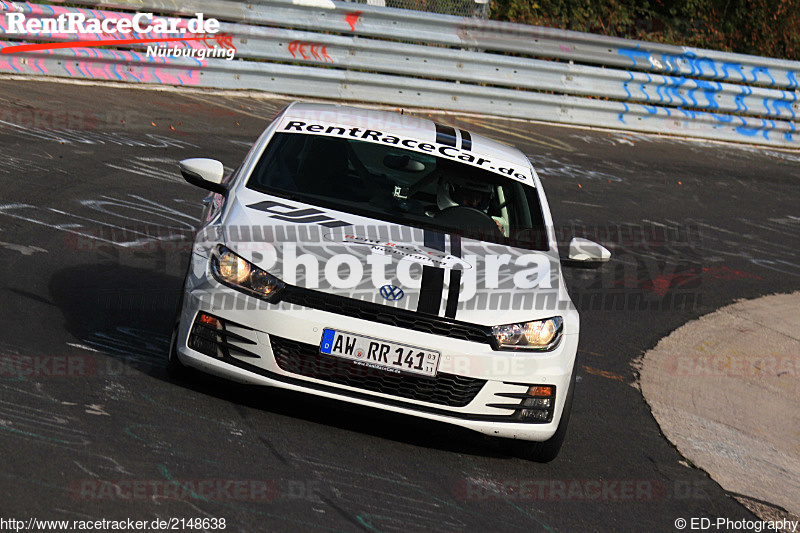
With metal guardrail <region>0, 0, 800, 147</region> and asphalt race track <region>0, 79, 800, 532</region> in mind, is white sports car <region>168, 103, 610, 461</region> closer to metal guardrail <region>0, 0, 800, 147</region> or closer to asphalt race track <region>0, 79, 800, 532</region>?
asphalt race track <region>0, 79, 800, 532</region>

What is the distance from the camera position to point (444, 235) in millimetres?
5875

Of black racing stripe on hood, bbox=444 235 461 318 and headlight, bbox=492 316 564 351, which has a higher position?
black racing stripe on hood, bbox=444 235 461 318

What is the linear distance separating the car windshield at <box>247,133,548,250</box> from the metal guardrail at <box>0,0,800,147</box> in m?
8.35

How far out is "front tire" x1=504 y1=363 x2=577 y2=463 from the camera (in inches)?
213

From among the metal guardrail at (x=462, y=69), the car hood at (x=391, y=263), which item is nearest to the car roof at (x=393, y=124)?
the car hood at (x=391, y=263)

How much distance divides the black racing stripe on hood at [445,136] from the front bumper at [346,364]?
2.07 metres

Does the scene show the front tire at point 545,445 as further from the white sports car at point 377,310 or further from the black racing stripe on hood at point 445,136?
the black racing stripe on hood at point 445,136

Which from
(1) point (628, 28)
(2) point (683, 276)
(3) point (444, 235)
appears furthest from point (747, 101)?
(3) point (444, 235)

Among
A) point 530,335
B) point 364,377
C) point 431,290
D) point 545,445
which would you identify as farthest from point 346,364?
point 545,445

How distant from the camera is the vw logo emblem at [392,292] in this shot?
5042 mm

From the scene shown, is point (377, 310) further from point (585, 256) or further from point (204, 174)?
point (585, 256)

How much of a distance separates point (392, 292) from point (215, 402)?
1.11m

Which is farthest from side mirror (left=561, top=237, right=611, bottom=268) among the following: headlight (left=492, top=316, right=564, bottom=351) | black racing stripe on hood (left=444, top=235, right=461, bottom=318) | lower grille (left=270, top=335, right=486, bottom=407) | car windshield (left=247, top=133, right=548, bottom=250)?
lower grille (left=270, top=335, right=486, bottom=407)

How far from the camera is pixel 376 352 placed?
4.96 m
